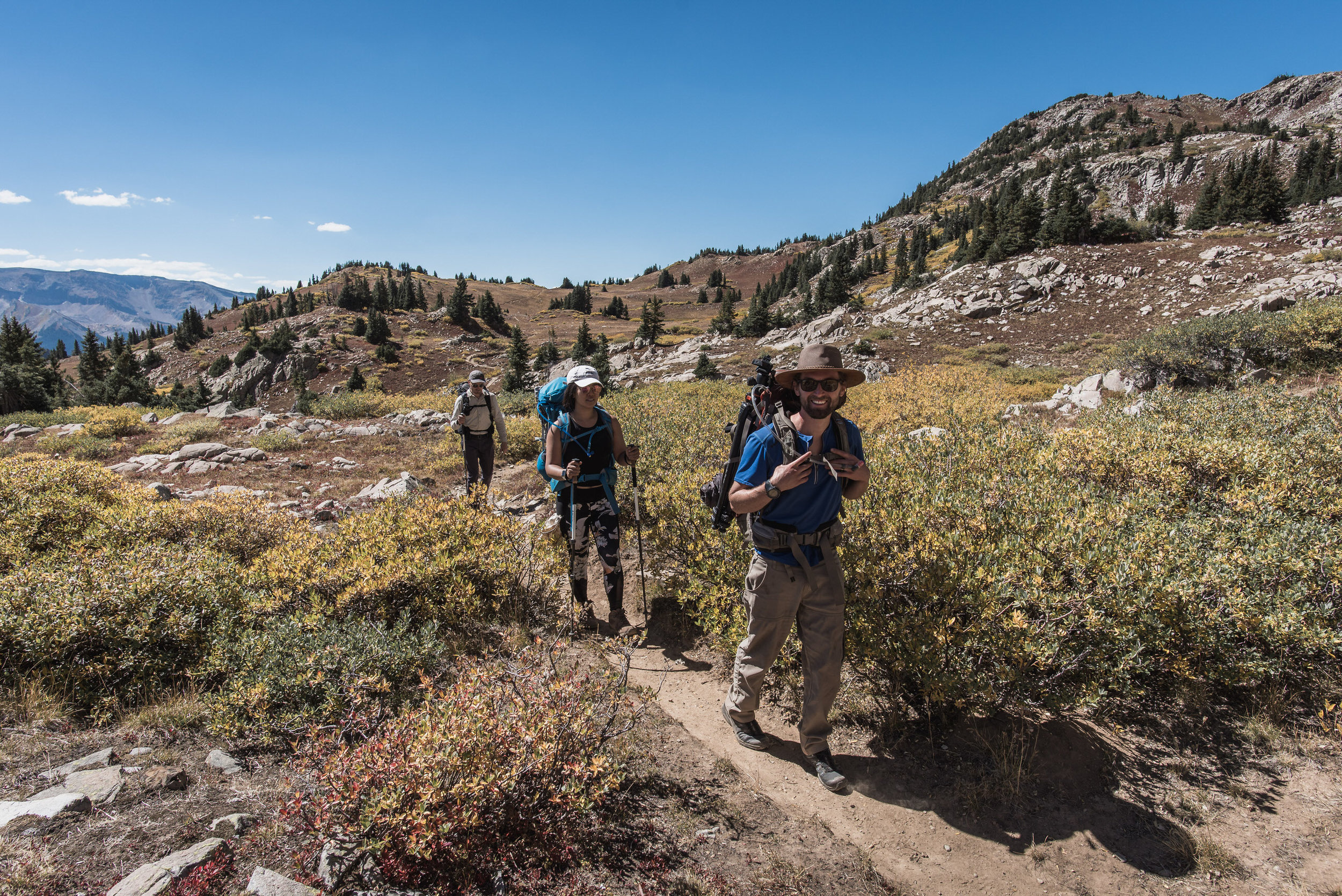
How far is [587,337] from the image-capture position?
45.9 metres

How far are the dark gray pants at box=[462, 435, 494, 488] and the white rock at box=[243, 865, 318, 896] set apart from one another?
5874 mm

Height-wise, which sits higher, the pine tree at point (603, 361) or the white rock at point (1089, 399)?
the pine tree at point (603, 361)

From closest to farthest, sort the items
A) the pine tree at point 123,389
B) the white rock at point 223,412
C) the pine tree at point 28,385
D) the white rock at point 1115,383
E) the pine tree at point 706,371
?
the white rock at point 1115,383, the white rock at point 223,412, the pine tree at point 706,371, the pine tree at point 28,385, the pine tree at point 123,389

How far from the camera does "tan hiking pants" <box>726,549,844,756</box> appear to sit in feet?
10.3

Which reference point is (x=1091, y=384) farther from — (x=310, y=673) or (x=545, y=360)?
(x=545, y=360)

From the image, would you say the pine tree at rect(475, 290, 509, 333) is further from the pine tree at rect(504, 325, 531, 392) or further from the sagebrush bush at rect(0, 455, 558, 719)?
the sagebrush bush at rect(0, 455, 558, 719)

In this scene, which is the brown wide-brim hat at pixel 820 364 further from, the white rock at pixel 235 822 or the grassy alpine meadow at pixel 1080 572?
the white rock at pixel 235 822

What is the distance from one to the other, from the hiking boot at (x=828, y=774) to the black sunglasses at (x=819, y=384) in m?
2.27

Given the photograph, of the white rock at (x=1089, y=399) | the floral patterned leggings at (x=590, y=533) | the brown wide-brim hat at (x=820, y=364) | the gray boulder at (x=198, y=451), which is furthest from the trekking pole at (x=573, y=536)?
the gray boulder at (x=198, y=451)

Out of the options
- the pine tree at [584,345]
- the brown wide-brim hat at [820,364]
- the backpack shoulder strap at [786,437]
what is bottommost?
the backpack shoulder strap at [786,437]

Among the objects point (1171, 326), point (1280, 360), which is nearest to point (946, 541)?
point (1280, 360)

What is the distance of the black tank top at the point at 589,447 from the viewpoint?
4762 millimetres

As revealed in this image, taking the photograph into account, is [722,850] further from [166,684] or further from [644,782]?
[166,684]

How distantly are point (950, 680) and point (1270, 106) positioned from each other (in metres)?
187
